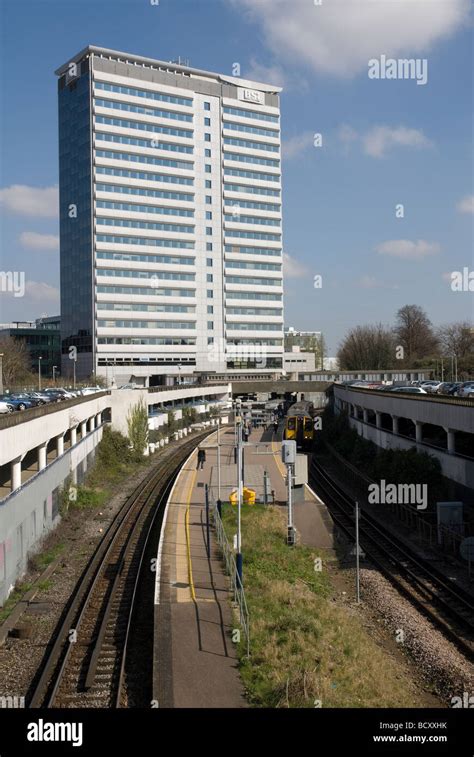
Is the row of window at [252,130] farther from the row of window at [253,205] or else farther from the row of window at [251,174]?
the row of window at [253,205]

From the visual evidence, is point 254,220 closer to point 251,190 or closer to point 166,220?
point 251,190

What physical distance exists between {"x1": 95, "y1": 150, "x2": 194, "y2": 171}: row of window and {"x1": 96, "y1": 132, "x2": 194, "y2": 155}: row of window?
5.16 feet

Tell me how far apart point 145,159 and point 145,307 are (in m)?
21.4

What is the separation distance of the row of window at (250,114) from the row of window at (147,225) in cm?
2051

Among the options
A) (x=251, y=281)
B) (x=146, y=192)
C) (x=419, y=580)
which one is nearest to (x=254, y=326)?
(x=251, y=281)

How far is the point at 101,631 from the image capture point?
15.5m

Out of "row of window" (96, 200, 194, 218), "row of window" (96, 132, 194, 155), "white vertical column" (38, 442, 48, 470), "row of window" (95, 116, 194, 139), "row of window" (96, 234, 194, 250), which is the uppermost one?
"row of window" (95, 116, 194, 139)

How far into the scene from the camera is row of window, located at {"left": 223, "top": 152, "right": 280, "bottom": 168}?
10444 centimetres

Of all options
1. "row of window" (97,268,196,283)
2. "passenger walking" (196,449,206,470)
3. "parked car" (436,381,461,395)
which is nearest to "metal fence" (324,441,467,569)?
"passenger walking" (196,449,206,470)

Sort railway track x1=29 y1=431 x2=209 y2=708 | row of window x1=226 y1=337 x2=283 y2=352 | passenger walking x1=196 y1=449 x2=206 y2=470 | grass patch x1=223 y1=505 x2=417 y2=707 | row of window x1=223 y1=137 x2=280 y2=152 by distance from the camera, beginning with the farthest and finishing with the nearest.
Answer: row of window x1=223 y1=137 x2=280 y2=152, row of window x1=226 y1=337 x2=283 y2=352, passenger walking x1=196 y1=449 x2=206 y2=470, railway track x1=29 y1=431 x2=209 y2=708, grass patch x1=223 y1=505 x2=417 y2=707

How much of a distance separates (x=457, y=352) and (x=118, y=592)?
8848 cm

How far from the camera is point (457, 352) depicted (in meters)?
99.1

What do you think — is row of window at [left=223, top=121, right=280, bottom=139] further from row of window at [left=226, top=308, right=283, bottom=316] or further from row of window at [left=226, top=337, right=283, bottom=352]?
row of window at [left=226, top=337, right=283, bottom=352]
